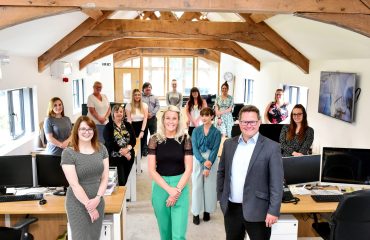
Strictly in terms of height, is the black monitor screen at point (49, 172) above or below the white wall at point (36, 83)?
below

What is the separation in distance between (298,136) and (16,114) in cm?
453

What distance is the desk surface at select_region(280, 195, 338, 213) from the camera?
10.1ft

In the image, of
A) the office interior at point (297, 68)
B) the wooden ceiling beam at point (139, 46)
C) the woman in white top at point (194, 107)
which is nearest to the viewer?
the office interior at point (297, 68)

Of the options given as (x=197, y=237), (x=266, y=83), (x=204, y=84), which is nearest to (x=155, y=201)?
(x=197, y=237)

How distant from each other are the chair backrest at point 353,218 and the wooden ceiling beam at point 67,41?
5.11m

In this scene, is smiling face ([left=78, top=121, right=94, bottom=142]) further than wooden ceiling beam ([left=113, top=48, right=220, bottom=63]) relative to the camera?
No

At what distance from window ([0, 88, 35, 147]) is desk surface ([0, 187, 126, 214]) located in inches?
92.9

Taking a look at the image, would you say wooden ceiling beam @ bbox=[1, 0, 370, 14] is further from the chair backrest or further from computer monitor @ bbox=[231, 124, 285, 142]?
computer monitor @ bbox=[231, 124, 285, 142]

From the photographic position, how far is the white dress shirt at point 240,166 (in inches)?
103

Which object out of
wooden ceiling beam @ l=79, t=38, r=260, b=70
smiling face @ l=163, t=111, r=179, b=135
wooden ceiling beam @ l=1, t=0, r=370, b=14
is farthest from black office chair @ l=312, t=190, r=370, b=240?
wooden ceiling beam @ l=79, t=38, r=260, b=70

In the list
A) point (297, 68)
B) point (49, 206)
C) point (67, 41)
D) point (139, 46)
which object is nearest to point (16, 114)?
point (67, 41)

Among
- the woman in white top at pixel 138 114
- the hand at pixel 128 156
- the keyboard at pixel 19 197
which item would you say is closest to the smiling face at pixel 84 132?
the keyboard at pixel 19 197

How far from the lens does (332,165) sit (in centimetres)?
341

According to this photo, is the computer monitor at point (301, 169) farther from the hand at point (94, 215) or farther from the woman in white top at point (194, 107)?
the woman in white top at point (194, 107)
